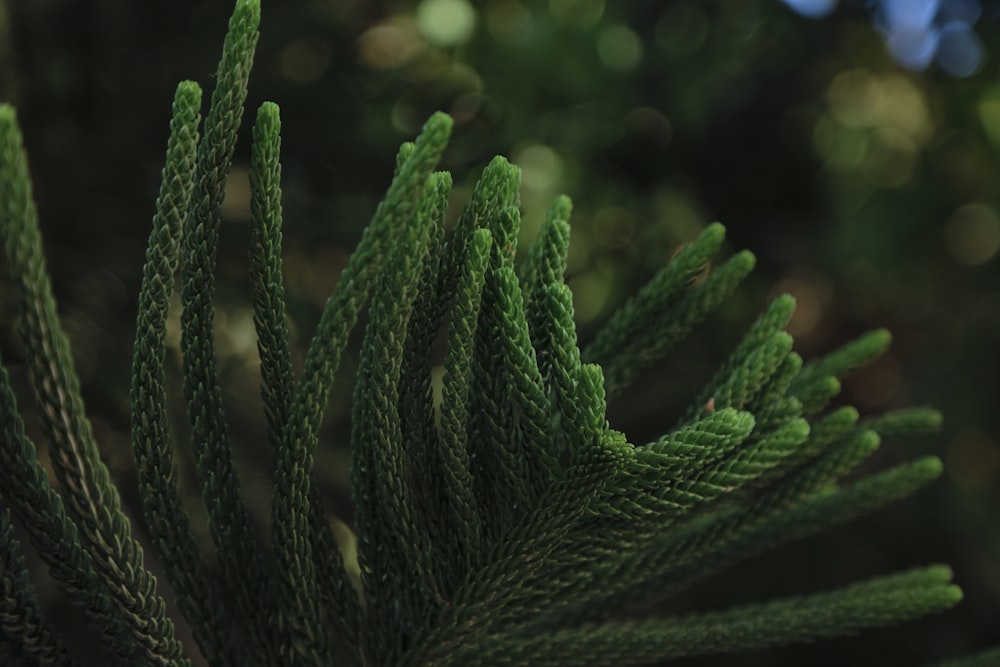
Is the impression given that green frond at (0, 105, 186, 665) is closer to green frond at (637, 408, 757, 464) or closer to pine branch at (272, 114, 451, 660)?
pine branch at (272, 114, 451, 660)

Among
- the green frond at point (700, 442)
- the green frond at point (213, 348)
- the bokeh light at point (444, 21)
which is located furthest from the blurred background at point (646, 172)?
the green frond at point (700, 442)

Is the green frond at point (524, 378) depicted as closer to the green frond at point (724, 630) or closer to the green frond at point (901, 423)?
the green frond at point (724, 630)

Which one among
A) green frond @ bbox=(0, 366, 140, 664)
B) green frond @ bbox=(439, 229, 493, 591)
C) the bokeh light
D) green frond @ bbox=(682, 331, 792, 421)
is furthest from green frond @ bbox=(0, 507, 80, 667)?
the bokeh light

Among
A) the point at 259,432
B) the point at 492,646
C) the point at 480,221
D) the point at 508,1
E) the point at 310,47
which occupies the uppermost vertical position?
the point at 508,1

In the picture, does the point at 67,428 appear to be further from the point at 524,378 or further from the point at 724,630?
the point at 724,630

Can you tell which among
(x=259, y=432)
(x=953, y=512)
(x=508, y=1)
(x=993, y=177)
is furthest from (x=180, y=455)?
(x=993, y=177)

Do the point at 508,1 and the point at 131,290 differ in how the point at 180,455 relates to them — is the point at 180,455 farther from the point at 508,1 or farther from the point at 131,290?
the point at 508,1

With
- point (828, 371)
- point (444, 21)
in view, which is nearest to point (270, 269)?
point (828, 371)
